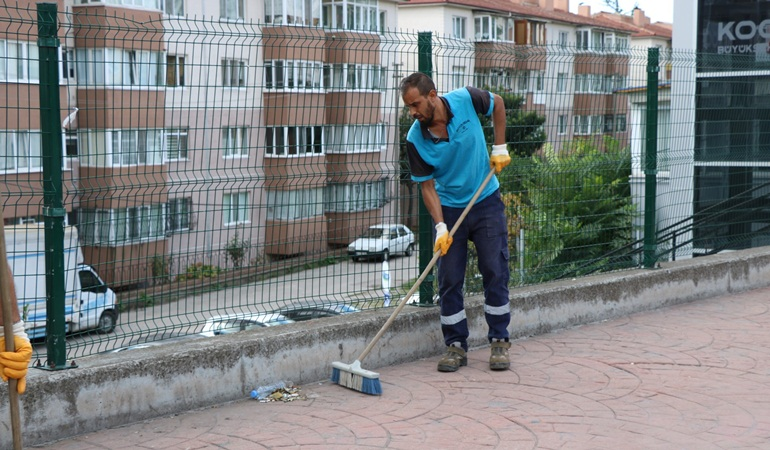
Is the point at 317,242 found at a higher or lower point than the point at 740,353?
higher

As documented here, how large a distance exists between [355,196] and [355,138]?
1.31 ft

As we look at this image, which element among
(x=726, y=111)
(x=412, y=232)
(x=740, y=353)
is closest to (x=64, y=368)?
(x=412, y=232)

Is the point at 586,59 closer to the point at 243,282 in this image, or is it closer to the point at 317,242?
the point at 317,242

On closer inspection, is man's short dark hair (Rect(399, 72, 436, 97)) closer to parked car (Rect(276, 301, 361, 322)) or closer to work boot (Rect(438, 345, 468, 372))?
parked car (Rect(276, 301, 361, 322))

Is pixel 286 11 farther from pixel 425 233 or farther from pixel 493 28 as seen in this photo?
pixel 425 233

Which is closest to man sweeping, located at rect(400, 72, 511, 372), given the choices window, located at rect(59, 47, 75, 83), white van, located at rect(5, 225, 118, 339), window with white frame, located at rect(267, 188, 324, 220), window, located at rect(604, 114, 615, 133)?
window with white frame, located at rect(267, 188, 324, 220)

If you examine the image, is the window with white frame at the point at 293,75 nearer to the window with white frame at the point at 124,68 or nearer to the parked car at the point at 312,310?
the window with white frame at the point at 124,68

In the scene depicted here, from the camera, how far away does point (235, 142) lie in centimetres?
577

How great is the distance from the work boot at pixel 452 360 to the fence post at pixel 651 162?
2.89 m

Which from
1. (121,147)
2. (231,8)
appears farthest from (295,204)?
(231,8)

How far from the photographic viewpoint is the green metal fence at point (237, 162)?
205 inches

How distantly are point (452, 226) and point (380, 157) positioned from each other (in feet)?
2.25

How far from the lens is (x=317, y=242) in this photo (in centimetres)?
632

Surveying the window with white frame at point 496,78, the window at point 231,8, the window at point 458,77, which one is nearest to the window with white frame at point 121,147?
the window at point 458,77
